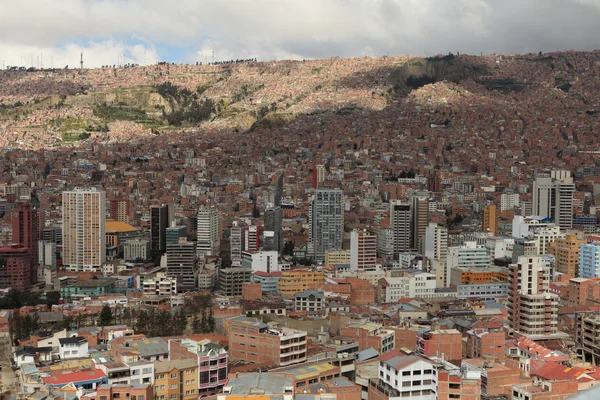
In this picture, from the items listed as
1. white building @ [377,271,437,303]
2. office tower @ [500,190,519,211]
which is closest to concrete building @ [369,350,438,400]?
white building @ [377,271,437,303]

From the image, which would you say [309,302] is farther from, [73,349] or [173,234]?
[173,234]

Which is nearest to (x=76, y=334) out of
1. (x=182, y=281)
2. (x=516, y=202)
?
(x=182, y=281)

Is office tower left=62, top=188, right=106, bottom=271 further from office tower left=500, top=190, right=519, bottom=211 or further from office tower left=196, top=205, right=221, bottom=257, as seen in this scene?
office tower left=500, top=190, right=519, bottom=211

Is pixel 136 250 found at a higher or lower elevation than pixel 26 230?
lower

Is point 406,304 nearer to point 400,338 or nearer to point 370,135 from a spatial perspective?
point 400,338

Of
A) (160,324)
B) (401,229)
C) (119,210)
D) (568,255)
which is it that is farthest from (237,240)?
(160,324)

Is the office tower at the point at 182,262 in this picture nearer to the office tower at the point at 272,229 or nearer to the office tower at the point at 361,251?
the office tower at the point at 272,229

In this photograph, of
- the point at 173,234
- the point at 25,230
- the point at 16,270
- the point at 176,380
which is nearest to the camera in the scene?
the point at 176,380
